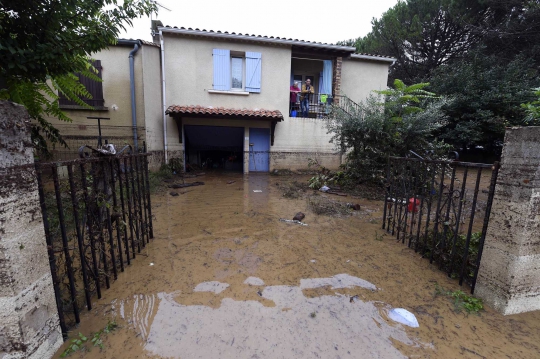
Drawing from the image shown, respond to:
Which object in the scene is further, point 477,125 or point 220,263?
point 477,125

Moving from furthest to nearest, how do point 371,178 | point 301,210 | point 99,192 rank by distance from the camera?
point 371,178
point 301,210
point 99,192

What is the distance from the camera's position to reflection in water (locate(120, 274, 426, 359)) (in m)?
1.86

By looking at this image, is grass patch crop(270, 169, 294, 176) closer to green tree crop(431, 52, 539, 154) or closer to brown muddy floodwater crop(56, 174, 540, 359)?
brown muddy floodwater crop(56, 174, 540, 359)

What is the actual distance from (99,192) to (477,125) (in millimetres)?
15050

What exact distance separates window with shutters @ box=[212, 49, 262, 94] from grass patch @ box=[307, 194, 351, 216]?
5.96 meters

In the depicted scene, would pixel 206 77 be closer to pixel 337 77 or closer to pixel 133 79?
pixel 133 79

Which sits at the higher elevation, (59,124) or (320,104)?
(320,104)

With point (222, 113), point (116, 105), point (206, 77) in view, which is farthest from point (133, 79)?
point (222, 113)

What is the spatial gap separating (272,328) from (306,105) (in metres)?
10.4

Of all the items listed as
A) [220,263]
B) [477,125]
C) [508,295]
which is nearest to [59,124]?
[220,263]

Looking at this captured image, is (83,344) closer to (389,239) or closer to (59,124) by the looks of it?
(389,239)

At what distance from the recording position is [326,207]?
5.69 meters

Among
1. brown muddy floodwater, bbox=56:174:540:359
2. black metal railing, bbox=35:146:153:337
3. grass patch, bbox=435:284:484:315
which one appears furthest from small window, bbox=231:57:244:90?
grass patch, bbox=435:284:484:315

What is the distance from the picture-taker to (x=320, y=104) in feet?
36.8
